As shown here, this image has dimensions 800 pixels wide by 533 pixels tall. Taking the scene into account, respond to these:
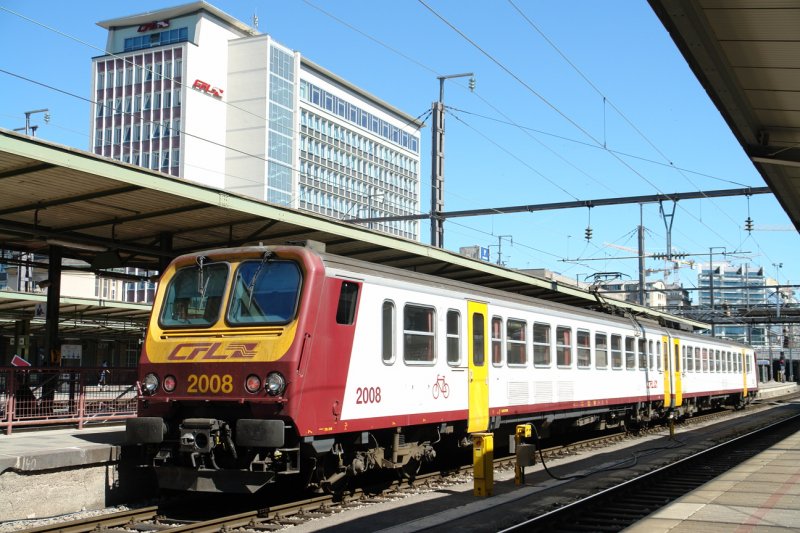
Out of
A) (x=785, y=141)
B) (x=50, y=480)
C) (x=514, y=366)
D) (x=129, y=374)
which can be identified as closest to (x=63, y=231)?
(x=129, y=374)

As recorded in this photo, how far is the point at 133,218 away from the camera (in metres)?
14.7

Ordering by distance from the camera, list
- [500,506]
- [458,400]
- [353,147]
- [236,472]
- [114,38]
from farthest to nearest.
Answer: [353,147] < [114,38] < [458,400] < [500,506] < [236,472]

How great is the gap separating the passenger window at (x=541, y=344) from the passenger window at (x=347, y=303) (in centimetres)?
558

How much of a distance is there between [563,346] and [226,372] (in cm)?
845

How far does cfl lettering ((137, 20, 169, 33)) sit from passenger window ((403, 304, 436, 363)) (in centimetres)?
7860

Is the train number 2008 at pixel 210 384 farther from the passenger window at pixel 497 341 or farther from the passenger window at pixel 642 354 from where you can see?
Answer: the passenger window at pixel 642 354

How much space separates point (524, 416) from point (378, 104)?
8914cm

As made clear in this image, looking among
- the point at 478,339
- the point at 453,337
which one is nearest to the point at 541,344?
the point at 478,339

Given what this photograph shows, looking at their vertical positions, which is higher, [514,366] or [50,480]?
[514,366]

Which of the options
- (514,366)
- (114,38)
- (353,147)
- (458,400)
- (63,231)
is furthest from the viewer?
(353,147)

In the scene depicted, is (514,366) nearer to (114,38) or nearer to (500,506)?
(500,506)

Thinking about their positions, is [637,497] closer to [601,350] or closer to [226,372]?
[226,372]

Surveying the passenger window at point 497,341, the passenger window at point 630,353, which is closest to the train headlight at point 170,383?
the passenger window at point 497,341

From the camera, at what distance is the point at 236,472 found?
9.64 m
